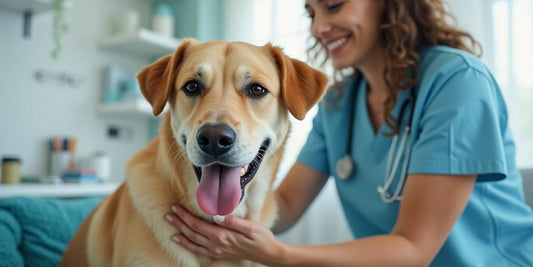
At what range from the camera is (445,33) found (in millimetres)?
1389

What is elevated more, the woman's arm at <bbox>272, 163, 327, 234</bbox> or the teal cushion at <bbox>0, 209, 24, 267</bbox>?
the woman's arm at <bbox>272, 163, 327, 234</bbox>

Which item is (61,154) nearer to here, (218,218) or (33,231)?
(33,231)

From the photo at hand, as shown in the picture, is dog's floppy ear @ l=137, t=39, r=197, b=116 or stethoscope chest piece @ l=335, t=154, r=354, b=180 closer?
dog's floppy ear @ l=137, t=39, r=197, b=116

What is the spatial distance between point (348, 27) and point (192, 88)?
0.59 m

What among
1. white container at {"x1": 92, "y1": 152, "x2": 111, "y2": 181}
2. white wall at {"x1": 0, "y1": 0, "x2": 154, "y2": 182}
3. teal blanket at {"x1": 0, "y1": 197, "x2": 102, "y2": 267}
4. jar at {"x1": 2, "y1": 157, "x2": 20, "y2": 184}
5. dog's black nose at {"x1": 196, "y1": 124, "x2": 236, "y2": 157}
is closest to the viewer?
dog's black nose at {"x1": 196, "y1": 124, "x2": 236, "y2": 157}

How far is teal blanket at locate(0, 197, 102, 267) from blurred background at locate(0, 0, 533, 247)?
74 centimetres

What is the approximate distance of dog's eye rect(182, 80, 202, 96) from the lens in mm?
1008

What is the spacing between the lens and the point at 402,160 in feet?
4.11

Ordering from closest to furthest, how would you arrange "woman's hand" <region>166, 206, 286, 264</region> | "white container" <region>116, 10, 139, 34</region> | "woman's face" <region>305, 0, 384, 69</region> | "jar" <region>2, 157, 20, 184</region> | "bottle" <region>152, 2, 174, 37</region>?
"woman's hand" <region>166, 206, 286, 264</region>
"woman's face" <region>305, 0, 384, 69</region>
"jar" <region>2, 157, 20, 184</region>
"white container" <region>116, 10, 139, 34</region>
"bottle" <region>152, 2, 174, 37</region>

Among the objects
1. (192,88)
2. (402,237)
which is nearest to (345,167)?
(402,237)

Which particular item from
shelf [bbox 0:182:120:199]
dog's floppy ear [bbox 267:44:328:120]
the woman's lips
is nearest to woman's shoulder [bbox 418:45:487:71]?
the woman's lips

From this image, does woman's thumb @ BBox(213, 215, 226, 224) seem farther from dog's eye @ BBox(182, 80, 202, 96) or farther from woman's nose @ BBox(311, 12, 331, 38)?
woman's nose @ BBox(311, 12, 331, 38)

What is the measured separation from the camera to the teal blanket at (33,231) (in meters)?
1.20

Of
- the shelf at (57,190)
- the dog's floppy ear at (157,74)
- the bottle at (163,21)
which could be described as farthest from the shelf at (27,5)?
the dog's floppy ear at (157,74)
